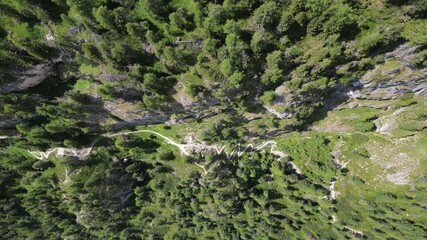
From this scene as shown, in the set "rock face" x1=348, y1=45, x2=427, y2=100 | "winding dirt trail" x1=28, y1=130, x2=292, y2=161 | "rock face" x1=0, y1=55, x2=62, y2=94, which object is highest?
"rock face" x1=0, y1=55, x2=62, y2=94

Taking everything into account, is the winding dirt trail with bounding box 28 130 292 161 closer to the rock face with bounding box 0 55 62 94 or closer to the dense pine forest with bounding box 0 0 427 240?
the dense pine forest with bounding box 0 0 427 240

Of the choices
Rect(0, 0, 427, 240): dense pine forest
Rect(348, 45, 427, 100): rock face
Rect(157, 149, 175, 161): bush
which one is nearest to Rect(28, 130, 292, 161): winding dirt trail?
Rect(0, 0, 427, 240): dense pine forest

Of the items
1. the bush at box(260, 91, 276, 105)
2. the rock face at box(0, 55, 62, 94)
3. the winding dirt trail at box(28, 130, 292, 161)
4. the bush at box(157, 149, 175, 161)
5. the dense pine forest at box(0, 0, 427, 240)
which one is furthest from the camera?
the winding dirt trail at box(28, 130, 292, 161)

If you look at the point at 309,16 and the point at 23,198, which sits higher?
the point at 309,16

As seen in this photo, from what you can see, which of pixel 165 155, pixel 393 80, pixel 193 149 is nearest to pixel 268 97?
pixel 393 80

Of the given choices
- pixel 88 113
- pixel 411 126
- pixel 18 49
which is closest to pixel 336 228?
pixel 411 126

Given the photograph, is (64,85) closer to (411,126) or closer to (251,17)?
(251,17)

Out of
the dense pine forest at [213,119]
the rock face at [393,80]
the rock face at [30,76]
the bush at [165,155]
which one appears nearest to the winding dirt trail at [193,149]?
the dense pine forest at [213,119]
